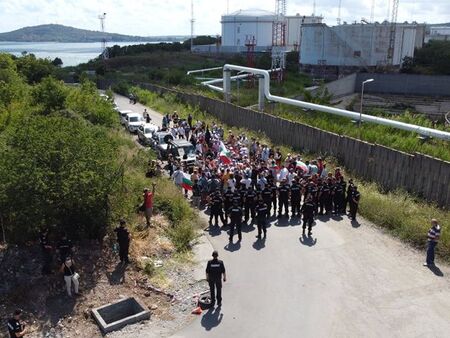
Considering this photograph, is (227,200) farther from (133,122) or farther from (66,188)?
(133,122)

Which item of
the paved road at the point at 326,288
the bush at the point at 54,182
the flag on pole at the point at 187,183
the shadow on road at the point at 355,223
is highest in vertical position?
the bush at the point at 54,182

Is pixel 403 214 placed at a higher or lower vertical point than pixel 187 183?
lower

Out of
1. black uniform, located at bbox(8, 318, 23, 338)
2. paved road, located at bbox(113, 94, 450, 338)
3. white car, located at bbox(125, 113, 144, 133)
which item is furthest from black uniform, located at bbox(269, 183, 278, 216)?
white car, located at bbox(125, 113, 144, 133)

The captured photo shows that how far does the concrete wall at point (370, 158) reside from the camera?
17156 millimetres

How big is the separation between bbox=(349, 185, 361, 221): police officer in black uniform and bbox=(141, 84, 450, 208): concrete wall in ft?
10.4

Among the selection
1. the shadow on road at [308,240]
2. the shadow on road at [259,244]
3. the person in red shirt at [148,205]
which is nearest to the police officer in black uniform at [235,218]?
the shadow on road at [259,244]

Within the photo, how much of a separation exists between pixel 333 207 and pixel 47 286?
10167 millimetres

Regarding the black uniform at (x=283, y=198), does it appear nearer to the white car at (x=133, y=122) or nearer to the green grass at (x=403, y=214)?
the green grass at (x=403, y=214)

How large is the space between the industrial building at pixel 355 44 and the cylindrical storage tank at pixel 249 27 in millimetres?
22386

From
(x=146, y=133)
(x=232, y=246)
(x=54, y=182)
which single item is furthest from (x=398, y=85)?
(x=54, y=182)

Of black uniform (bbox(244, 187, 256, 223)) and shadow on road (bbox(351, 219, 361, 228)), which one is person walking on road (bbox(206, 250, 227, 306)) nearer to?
black uniform (bbox(244, 187, 256, 223))

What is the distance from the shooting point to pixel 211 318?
10945 millimetres

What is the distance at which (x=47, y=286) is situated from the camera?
11.9 m

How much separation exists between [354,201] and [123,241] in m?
8.02
